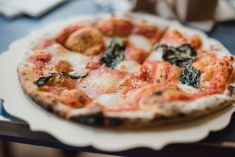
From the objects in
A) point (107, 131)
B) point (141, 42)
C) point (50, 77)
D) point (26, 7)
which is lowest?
point (107, 131)

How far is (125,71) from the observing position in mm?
1218

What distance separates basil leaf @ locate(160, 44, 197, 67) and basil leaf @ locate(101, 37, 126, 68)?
0.12 meters

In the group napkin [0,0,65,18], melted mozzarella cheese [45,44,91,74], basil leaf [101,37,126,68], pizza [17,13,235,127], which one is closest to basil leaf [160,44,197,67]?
pizza [17,13,235,127]

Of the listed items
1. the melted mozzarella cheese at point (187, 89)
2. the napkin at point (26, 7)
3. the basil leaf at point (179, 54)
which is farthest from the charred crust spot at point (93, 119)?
the napkin at point (26, 7)

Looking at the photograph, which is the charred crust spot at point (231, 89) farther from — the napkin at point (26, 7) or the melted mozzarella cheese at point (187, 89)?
the napkin at point (26, 7)

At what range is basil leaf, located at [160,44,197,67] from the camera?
1.24m

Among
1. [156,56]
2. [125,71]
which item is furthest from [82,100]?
[156,56]

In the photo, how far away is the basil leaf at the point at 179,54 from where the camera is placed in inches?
49.0

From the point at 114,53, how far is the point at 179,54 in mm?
198

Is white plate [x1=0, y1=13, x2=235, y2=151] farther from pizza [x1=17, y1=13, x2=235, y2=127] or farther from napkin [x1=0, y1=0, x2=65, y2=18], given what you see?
napkin [x1=0, y1=0, x2=65, y2=18]

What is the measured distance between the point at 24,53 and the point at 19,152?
891mm

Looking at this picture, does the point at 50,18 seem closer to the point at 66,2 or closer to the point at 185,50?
the point at 66,2

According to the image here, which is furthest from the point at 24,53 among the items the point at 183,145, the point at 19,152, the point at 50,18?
the point at 19,152

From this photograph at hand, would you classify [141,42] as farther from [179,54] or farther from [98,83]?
[98,83]
